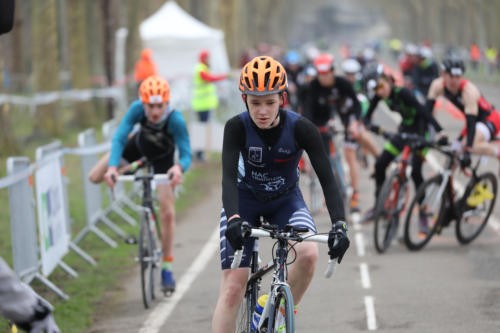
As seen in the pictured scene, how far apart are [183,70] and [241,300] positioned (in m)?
24.6

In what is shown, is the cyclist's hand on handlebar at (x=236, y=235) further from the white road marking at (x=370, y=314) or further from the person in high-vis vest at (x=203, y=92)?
the person in high-vis vest at (x=203, y=92)

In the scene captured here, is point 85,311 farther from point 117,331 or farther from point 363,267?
point 363,267

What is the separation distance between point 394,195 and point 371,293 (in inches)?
81.9

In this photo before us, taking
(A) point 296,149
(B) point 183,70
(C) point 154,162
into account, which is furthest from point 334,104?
(B) point 183,70

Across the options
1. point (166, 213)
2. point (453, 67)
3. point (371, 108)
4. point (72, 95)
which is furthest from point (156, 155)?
point (72, 95)

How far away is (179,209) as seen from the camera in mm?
15062

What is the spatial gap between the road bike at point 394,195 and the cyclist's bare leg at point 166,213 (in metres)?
2.62

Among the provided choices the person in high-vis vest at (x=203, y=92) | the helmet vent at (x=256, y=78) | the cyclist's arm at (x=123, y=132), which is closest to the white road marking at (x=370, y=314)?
the cyclist's arm at (x=123, y=132)

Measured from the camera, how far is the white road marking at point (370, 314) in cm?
784

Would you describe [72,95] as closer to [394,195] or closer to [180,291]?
[394,195]

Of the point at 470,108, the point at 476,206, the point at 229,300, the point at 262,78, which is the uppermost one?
the point at 262,78

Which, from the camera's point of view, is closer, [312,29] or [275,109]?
[275,109]

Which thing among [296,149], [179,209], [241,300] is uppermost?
[296,149]

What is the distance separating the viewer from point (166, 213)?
914cm
